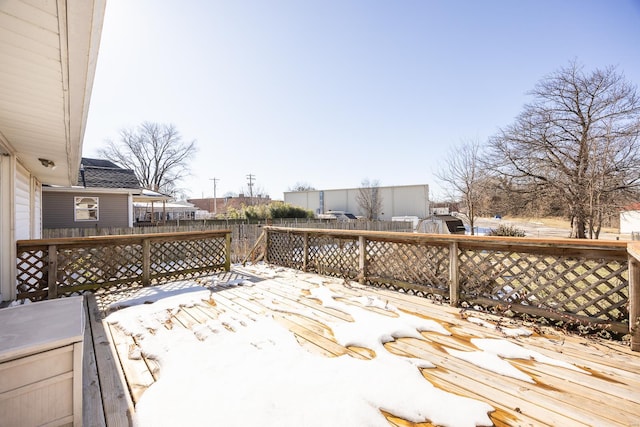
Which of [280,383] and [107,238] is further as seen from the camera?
[107,238]

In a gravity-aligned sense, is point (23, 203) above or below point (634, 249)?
above

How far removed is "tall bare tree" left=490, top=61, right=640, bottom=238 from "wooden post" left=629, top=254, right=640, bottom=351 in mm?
6979

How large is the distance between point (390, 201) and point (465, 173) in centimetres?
1643

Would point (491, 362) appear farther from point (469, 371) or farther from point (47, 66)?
point (47, 66)

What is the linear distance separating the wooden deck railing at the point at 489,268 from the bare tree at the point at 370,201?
2034 cm

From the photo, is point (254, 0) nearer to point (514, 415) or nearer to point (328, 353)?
point (328, 353)

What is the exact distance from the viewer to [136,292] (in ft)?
14.2

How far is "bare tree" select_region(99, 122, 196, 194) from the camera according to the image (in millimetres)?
24797

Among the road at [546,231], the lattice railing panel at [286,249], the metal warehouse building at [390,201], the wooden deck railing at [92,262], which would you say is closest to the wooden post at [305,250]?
the lattice railing panel at [286,249]

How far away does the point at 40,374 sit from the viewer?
1.46 m

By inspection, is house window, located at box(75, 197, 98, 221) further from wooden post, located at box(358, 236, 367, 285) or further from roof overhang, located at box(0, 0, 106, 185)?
wooden post, located at box(358, 236, 367, 285)

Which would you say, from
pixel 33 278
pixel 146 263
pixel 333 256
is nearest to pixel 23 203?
pixel 33 278

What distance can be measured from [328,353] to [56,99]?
3.03 meters

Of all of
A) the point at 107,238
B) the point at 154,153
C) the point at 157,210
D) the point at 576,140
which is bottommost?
the point at 107,238
